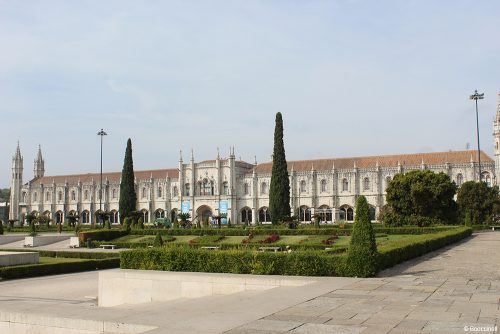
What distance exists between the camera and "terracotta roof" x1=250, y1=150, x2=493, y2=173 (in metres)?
66.7

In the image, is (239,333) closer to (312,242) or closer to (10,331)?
(10,331)

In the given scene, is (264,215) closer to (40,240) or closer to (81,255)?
(40,240)

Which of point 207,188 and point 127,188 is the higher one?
point 207,188

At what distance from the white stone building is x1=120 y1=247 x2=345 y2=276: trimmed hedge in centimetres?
5550

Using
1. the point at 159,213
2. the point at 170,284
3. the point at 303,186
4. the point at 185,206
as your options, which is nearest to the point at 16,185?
the point at 159,213

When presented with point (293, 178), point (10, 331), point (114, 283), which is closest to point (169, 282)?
point (114, 283)

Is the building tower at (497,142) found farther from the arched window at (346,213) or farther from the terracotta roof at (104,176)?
the terracotta roof at (104,176)

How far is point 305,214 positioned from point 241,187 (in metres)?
11.1

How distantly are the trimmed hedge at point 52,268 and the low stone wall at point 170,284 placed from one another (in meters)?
8.03

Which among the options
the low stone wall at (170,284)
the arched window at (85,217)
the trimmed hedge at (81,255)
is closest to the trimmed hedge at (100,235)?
the trimmed hedge at (81,255)

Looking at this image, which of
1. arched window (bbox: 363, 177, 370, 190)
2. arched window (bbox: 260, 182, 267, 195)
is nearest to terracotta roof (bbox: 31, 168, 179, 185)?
arched window (bbox: 260, 182, 267, 195)

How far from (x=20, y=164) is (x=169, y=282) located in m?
97.5

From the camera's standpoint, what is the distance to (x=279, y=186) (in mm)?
49625

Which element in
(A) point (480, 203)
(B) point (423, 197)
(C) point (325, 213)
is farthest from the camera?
(C) point (325, 213)
